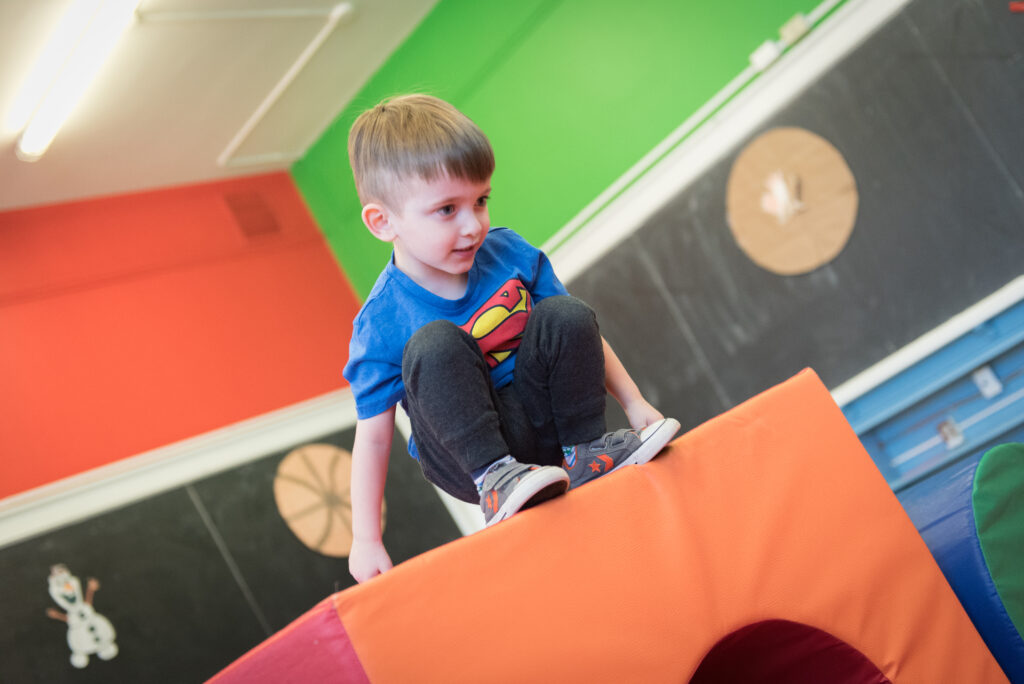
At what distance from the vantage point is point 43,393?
106 inches

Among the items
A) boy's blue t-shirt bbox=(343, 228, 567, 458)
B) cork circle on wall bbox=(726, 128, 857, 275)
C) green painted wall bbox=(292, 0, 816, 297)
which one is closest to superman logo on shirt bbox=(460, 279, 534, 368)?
boy's blue t-shirt bbox=(343, 228, 567, 458)

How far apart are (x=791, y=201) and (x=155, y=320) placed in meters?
2.31

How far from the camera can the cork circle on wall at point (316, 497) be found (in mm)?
2916

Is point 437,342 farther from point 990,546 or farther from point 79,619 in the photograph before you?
point 79,619

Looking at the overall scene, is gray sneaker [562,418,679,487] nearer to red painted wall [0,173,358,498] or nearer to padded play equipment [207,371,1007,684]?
padded play equipment [207,371,1007,684]

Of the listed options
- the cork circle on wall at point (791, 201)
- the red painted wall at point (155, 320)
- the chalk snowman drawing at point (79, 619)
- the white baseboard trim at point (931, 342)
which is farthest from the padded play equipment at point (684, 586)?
the red painted wall at point (155, 320)

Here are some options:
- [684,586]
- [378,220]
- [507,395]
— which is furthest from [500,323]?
[684,586]

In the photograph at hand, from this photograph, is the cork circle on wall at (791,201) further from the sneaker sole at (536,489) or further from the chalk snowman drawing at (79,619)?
the chalk snowman drawing at (79,619)

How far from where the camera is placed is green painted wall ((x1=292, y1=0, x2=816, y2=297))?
93.8 inches

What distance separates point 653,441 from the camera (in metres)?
0.92

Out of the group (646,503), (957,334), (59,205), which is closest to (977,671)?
(646,503)

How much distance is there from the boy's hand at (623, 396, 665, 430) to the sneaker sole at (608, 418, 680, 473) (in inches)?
6.8

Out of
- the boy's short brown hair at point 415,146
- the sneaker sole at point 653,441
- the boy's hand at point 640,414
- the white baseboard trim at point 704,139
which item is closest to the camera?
the sneaker sole at point 653,441

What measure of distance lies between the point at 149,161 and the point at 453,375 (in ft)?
8.70
